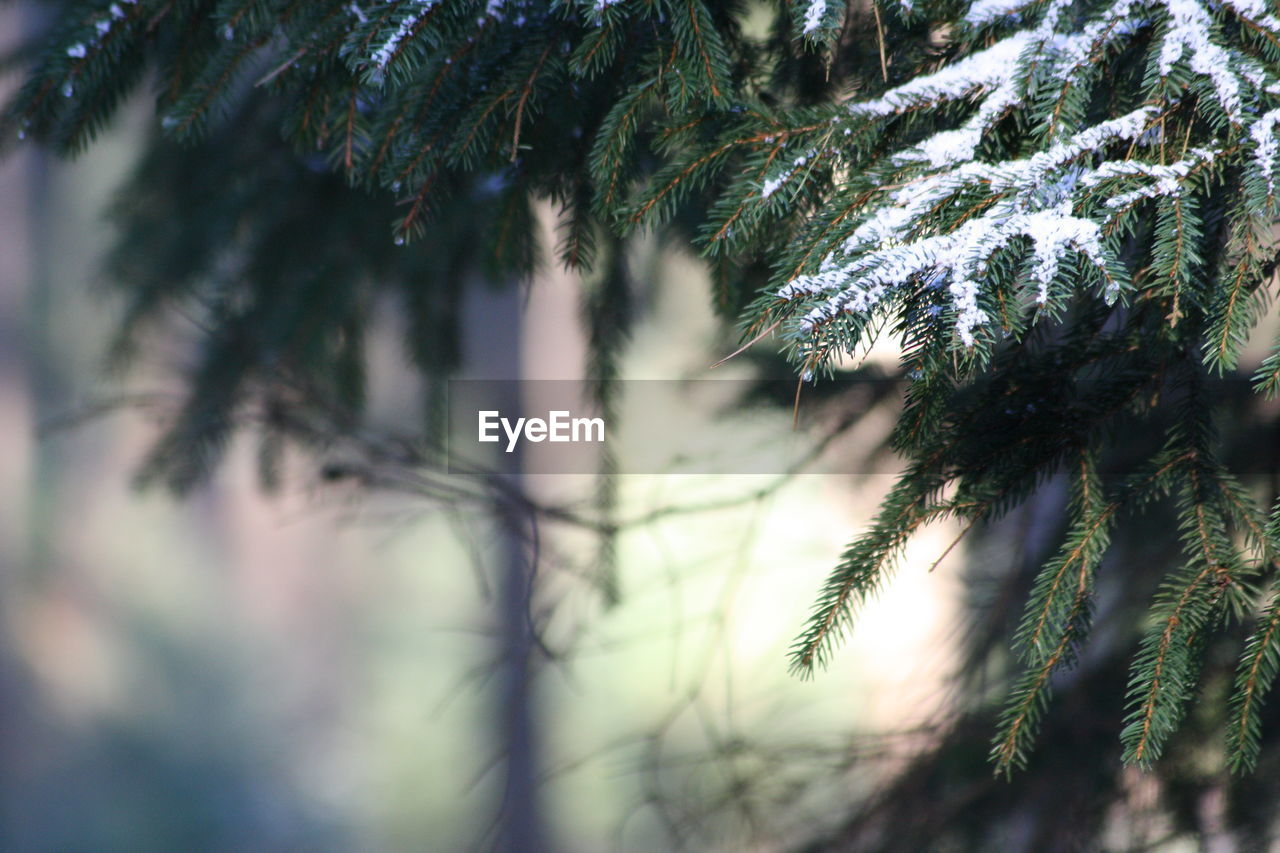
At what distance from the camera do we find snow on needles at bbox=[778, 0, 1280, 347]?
0.44 metres

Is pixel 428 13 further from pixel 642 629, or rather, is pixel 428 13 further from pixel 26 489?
pixel 26 489

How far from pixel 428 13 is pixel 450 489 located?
3.09ft

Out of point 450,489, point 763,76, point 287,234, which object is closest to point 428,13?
point 763,76

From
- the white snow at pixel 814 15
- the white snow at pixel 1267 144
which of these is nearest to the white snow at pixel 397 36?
the white snow at pixel 814 15

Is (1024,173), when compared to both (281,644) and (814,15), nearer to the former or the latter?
(814,15)

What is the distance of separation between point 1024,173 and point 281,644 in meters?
1.46

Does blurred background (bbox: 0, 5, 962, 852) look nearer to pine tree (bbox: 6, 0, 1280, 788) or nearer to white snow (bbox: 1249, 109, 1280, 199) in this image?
pine tree (bbox: 6, 0, 1280, 788)

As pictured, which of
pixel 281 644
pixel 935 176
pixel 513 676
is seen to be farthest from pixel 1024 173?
pixel 281 644

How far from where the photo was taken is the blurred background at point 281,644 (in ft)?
4.61

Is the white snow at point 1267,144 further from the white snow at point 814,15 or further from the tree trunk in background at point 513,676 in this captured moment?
the tree trunk in background at point 513,676

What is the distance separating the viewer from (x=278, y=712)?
151cm

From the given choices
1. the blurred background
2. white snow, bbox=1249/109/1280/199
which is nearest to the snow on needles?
white snow, bbox=1249/109/1280/199

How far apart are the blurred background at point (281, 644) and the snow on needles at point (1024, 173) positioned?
870 millimetres

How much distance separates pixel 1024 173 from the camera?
0.48 meters
